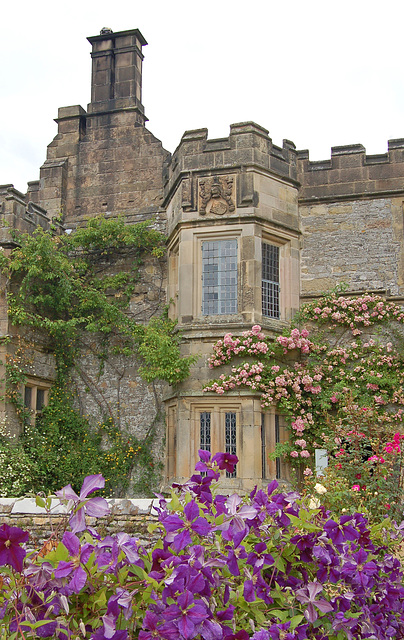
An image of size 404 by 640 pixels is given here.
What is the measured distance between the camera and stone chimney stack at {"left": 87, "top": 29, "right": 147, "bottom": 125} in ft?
47.5

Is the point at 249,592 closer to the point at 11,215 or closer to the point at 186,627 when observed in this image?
the point at 186,627

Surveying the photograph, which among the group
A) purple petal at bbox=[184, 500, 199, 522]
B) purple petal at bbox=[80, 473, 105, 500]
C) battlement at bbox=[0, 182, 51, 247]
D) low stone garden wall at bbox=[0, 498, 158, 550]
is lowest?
low stone garden wall at bbox=[0, 498, 158, 550]

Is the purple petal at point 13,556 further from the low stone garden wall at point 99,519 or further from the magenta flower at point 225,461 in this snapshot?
the low stone garden wall at point 99,519

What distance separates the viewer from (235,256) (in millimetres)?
11953

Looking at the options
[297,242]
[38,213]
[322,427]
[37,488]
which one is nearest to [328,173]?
[297,242]

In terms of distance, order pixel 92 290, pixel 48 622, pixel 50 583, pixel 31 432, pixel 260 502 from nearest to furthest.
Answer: pixel 48 622, pixel 50 583, pixel 260 502, pixel 31 432, pixel 92 290

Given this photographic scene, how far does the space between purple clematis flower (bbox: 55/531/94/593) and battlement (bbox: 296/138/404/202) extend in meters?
11.1

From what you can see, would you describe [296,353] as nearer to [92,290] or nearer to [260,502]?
[92,290]

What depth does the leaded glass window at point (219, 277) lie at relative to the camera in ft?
39.0

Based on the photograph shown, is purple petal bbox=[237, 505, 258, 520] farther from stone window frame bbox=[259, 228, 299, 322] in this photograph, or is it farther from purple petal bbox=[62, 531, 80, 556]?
stone window frame bbox=[259, 228, 299, 322]

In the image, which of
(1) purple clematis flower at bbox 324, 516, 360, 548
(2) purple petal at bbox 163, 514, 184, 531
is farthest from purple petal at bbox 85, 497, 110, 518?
(1) purple clematis flower at bbox 324, 516, 360, 548

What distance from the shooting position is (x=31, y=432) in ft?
39.5

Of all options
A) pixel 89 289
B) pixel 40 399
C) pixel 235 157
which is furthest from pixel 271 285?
pixel 40 399

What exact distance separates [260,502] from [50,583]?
1.00m
